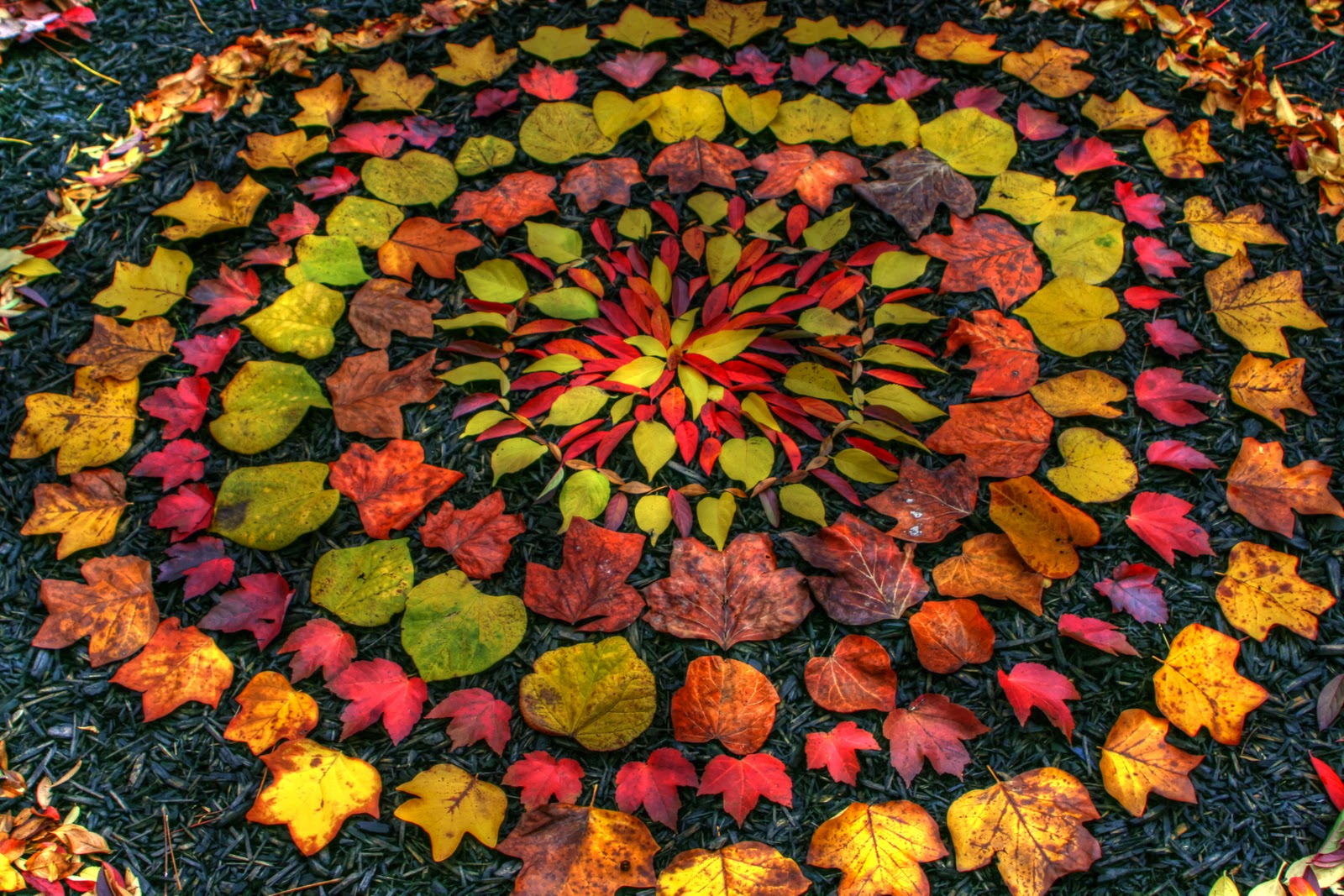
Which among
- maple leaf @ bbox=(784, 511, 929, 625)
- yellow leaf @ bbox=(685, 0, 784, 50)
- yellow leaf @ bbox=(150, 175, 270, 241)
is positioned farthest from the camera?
yellow leaf @ bbox=(685, 0, 784, 50)

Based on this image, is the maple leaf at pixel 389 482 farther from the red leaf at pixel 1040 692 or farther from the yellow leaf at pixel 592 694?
the red leaf at pixel 1040 692

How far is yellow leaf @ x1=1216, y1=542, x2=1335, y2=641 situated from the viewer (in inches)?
85.7

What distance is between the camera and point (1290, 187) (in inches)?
116

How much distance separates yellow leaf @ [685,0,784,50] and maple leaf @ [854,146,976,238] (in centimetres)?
76

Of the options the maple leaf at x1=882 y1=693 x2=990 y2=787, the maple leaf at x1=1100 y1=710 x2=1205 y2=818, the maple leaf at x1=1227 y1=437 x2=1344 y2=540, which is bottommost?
the maple leaf at x1=882 y1=693 x2=990 y2=787

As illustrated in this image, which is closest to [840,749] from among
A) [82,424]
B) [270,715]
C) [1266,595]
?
[1266,595]

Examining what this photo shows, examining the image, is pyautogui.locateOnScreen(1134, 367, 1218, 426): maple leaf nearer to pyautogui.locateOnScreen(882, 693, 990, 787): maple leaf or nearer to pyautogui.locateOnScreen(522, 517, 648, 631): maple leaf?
pyautogui.locateOnScreen(882, 693, 990, 787): maple leaf

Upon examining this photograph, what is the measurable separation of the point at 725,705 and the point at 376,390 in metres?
1.30

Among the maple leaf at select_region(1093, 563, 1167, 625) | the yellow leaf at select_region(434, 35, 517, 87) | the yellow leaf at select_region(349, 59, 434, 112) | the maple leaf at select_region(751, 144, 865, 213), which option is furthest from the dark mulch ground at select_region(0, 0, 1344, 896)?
the yellow leaf at select_region(434, 35, 517, 87)

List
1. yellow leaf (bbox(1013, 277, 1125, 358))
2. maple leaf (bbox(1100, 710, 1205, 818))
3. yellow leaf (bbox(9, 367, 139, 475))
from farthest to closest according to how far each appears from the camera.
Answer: yellow leaf (bbox(1013, 277, 1125, 358)) → yellow leaf (bbox(9, 367, 139, 475)) → maple leaf (bbox(1100, 710, 1205, 818))

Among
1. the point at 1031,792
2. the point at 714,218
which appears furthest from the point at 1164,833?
the point at 714,218

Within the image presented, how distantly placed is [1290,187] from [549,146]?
2426 mm

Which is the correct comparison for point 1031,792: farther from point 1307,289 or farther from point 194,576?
point 194,576

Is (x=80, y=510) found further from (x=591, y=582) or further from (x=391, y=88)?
(x=391, y=88)
